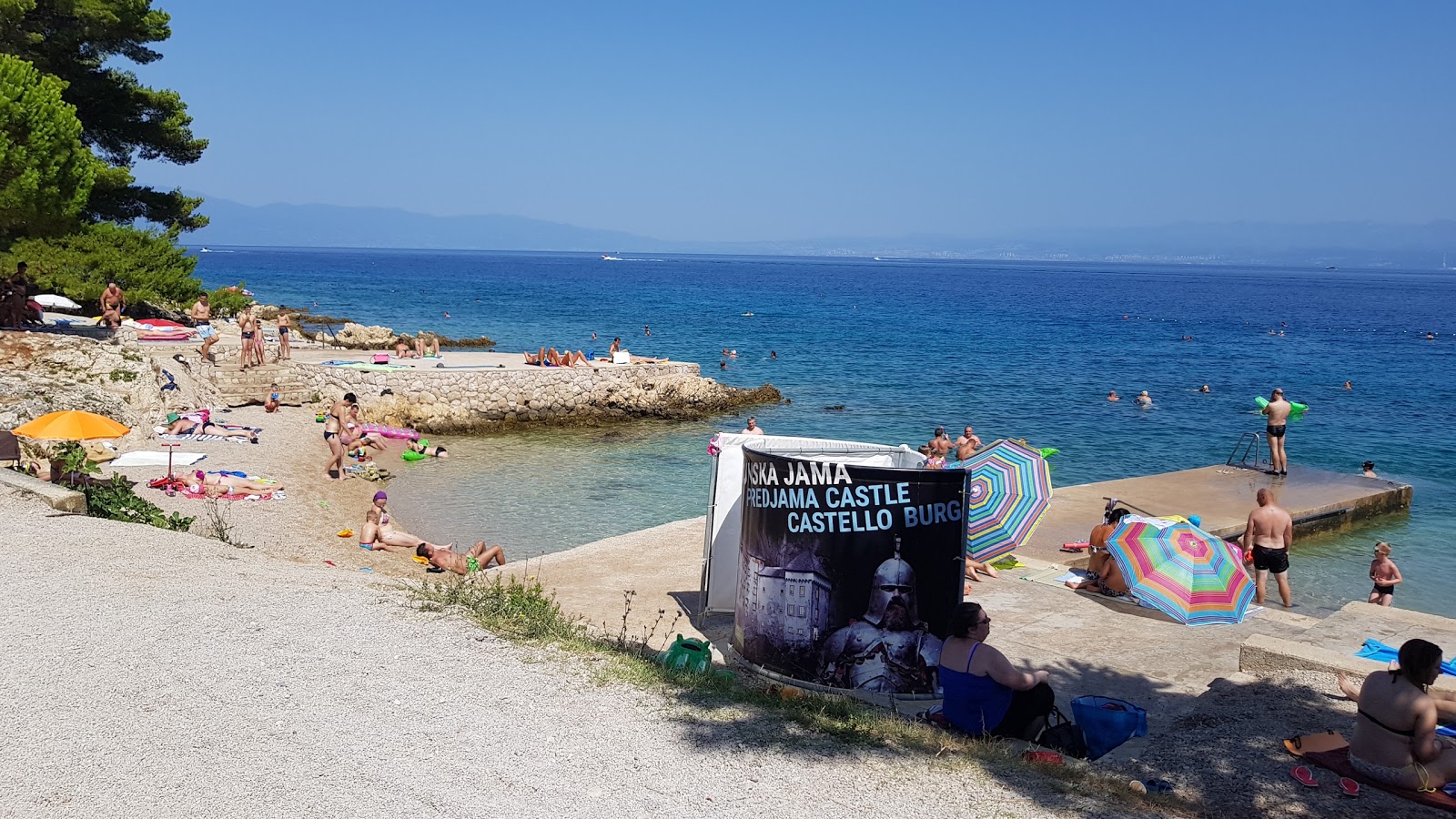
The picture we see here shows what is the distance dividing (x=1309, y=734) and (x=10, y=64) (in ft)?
78.7

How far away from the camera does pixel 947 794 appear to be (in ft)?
18.3

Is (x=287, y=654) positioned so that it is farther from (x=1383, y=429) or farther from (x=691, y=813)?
(x=1383, y=429)

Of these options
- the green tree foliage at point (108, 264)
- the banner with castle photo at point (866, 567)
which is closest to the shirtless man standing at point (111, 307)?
the green tree foliage at point (108, 264)

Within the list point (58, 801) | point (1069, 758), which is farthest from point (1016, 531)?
point (58, 801)

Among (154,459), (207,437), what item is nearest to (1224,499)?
(154,459)

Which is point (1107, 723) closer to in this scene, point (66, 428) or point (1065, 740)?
point (1065, 740)

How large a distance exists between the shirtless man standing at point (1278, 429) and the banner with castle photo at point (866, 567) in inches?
636

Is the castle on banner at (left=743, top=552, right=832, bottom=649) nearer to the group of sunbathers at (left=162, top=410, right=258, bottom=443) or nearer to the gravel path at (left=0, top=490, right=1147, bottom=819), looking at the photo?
the gravel path at (left=0, top=490, right=1147, bottom=819)

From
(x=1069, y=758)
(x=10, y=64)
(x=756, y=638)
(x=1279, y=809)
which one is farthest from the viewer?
(x=10, y=64)

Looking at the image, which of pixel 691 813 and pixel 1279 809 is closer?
pixel 691 813

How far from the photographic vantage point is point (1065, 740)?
23.0 feet

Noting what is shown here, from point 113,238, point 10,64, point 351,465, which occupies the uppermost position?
point 10,64

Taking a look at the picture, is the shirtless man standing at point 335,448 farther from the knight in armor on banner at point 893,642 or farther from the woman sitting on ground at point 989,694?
the woman sitting on ground at point 989,694

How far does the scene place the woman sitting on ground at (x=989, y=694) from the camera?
7090mm
